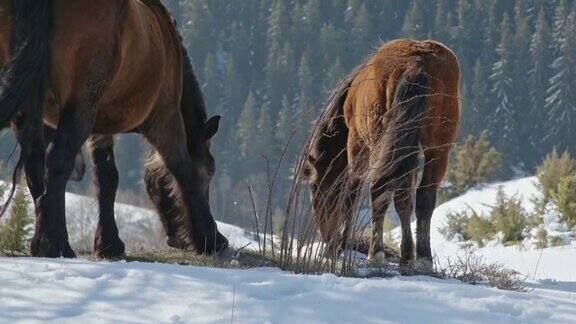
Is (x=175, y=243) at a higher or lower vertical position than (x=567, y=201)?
lower

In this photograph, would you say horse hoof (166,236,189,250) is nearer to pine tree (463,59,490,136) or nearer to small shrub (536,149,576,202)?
small shrub (536,149,576,202)

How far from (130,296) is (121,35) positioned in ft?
8.56

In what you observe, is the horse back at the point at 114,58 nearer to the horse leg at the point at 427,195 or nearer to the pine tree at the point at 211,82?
the horse leg at the point at 427,195

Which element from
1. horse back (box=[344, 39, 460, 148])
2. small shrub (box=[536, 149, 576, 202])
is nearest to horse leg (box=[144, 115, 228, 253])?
horse back (box=[344, 39, 460, 148])

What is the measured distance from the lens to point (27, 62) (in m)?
5.80

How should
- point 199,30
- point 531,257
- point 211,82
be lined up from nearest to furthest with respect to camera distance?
point 531,257 → point 211,82 → point 199,30

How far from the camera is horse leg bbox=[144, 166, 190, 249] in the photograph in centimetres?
787

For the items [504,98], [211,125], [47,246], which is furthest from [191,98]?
[504,98]

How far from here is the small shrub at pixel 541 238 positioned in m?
11.6

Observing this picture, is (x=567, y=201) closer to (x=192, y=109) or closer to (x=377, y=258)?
(x=377, y=258)

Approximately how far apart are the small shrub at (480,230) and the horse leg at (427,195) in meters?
5.77

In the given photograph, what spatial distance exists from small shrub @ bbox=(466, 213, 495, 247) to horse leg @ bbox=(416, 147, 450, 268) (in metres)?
5.77

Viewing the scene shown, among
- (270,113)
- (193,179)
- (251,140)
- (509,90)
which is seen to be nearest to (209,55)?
(270,113)

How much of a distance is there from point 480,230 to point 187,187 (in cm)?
727
